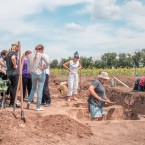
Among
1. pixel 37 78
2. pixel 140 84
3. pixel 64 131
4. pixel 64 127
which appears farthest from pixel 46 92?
pixel 140 84

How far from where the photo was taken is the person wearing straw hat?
28.3 ft

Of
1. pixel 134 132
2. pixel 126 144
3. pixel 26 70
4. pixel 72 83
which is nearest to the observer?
pixel 126 144

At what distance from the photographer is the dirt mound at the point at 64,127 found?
24.0 feet

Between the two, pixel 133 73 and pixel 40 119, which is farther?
pixel 133 73

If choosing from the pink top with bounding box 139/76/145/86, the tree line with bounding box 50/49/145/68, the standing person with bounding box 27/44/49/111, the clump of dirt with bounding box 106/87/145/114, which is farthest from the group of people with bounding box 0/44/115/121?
Answer: the tree line with bounding box 50/49/145/68

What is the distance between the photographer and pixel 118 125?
841 cm

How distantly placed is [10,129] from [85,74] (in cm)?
2480

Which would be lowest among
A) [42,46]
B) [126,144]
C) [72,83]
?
[126,144]

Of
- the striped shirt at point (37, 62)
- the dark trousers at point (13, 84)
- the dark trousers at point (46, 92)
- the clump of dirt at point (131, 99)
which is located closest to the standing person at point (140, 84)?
the clump of dirt at point (131, 99)

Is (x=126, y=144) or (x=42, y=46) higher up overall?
(x=42, y=46)

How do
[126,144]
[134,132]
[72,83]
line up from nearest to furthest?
[126,144]
[134,132]
[72,83]

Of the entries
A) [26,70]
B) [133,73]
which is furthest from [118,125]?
[133,73]

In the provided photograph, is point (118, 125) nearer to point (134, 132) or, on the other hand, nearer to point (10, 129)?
point (134, 132)

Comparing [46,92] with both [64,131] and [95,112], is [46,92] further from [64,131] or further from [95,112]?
[64,131]
